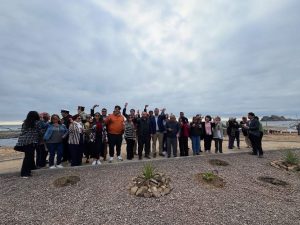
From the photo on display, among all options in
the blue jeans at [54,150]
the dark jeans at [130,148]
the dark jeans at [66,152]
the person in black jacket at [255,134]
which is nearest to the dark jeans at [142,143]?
the dark jeans at [130,148]

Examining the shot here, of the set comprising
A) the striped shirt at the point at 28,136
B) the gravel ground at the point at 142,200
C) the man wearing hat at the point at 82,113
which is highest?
the man wearing hat at the point at 82,113

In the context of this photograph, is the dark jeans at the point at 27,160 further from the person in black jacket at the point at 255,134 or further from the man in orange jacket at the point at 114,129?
the person in black jacket at the point at 255,134

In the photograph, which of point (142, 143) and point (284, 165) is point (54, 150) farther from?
point (284, 165)

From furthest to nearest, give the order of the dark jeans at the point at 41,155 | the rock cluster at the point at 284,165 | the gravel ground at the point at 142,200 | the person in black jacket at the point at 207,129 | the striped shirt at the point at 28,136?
the person in black jacket at the point at 207,129, the rock cluster at the point at 284,165, the dark jeans at the point at 41,155, the striped shirt at the point at 28,136, the gravel ground at the point at 142,200

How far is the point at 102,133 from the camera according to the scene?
8859mm

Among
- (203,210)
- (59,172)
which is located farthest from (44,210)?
(203,210)

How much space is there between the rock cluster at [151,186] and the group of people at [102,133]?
7.70ft

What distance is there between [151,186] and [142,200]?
1.90ft

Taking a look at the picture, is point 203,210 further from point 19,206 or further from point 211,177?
point 19,206

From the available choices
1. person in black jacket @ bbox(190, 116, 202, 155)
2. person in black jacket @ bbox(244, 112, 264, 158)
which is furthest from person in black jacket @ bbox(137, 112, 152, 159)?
person in black jacket @ bbox(244, 112, 264, 158)

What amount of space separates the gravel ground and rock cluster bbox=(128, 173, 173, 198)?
19 centimetres

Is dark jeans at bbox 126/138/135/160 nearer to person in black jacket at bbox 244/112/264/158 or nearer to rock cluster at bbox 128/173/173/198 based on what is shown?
rock cluster at bbox 128/173/173/198

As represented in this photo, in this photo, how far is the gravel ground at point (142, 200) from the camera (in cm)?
538

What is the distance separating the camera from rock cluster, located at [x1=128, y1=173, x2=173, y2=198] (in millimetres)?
6379
